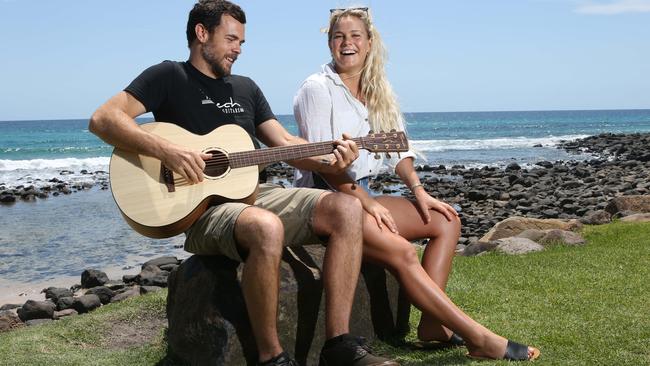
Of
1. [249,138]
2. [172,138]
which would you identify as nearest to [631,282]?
[249,138]

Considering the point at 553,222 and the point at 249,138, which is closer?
the point at 249,138

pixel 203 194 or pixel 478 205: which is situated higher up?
pixel 203 194

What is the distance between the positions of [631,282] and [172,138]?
423 cm

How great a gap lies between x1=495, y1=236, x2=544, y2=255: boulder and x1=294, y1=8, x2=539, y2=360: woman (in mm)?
3833

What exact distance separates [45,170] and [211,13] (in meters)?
33.6

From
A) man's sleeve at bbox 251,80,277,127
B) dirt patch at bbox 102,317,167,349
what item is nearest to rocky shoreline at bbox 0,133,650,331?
dirt patch at bbox 102,317,167,349

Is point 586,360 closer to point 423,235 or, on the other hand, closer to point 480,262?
point 423,235

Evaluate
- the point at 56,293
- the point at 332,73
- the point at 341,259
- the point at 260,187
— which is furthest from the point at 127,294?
the point at 341,259

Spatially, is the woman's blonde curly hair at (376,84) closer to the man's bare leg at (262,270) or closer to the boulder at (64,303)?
the man's bare leg at (262,270)

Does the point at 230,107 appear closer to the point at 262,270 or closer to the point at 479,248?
the point at 262,270

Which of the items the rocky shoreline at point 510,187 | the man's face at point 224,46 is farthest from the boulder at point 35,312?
the rocky shoreline at point 510,187

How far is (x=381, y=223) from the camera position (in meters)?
4.48

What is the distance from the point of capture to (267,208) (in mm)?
4520

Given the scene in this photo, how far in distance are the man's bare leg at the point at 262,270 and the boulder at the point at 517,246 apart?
5051mm
